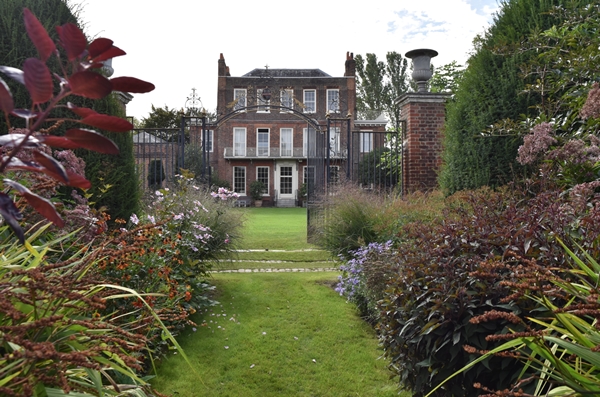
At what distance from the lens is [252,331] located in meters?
4.19

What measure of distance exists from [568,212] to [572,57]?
2.01m

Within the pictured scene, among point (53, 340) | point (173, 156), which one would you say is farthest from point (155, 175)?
point (53, 340)

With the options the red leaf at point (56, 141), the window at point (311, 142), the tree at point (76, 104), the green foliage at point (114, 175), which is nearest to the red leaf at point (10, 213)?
the red leaf at point (56, 141)

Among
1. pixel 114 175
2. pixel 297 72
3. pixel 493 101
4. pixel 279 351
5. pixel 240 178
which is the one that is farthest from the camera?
pixel 297 72

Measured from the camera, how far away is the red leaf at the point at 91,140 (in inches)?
29.2

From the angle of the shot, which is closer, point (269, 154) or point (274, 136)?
point (269, 154)

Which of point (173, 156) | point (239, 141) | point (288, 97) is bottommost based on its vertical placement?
point (173, 156)

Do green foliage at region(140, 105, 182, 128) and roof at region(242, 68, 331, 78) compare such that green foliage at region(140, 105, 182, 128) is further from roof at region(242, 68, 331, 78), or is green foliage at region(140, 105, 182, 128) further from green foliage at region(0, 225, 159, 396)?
green foliage at region(0, 225, 159, 396)

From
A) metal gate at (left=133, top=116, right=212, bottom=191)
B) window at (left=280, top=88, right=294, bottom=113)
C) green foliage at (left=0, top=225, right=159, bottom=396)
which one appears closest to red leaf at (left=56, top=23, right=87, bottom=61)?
green foliage at (left=0, top=225, right=159, bottom=396)

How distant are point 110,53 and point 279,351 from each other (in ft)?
11.1

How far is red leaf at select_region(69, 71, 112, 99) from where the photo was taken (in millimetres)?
674

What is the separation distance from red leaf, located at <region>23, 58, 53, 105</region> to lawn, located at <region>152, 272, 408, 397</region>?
77.9 inches

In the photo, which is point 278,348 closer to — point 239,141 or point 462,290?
point 462,290

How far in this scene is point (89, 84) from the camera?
0.69m
